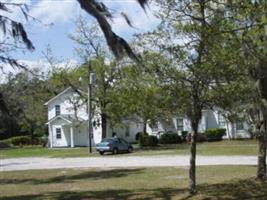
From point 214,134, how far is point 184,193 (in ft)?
159

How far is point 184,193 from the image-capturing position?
1769cm

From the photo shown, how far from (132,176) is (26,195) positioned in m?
6.46

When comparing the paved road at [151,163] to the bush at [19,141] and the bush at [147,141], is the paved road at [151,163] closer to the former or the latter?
the bush at [147,141]

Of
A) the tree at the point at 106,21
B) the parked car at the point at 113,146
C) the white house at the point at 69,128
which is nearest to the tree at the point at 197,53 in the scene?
the tree at the point at 106,21

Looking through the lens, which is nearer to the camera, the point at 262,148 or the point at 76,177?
the point at 262,148

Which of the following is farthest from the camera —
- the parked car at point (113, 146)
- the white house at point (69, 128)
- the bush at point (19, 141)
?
the bush at point (19, 141)

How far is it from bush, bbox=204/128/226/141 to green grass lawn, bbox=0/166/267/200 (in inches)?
1457

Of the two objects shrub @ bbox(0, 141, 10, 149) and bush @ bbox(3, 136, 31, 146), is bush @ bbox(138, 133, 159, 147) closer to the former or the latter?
shrub @ bbox(0, 141, 10, 149)

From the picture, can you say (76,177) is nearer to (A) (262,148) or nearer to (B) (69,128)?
(A) (262,148)

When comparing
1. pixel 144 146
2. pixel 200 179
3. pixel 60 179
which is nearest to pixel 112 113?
pixel 144 146

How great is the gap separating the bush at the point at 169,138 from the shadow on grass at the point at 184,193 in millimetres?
45293

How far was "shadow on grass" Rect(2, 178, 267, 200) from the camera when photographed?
55.2 ft

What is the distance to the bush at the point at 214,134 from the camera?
65.5 metres

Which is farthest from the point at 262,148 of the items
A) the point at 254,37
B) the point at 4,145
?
the point at 4,145
